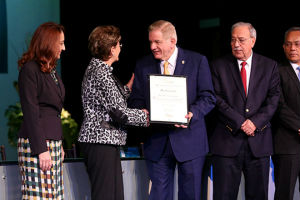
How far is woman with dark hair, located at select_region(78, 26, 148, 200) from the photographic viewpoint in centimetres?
348

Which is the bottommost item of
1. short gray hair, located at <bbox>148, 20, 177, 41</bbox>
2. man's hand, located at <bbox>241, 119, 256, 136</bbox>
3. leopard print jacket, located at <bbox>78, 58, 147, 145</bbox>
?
man's hand, located at <bbox>241, 119, 256, 136</bbox>

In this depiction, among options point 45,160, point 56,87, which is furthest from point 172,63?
point 45,160

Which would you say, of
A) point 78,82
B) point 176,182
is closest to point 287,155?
point 176,182

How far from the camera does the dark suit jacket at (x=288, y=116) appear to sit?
4.04 meters

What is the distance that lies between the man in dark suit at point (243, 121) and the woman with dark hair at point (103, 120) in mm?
749

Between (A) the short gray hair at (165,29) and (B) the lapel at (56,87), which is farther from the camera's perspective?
(A) the short gray hair at (165,29)

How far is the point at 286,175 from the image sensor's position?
4.05 meters

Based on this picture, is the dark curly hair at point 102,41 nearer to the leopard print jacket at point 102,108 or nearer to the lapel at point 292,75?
the leopard print jacket at point 102,108

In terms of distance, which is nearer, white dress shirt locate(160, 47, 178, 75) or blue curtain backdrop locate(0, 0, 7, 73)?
white dress shirt locate(160, 47, 178, 75)

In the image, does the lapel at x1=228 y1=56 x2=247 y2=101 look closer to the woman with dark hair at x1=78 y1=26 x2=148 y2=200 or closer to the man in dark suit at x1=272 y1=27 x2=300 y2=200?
the man in dark suit at x1=272 y1=27 x2=300 y2=200

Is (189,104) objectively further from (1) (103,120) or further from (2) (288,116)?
(2) (288,116)

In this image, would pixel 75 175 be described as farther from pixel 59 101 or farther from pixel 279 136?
pixel 279 136

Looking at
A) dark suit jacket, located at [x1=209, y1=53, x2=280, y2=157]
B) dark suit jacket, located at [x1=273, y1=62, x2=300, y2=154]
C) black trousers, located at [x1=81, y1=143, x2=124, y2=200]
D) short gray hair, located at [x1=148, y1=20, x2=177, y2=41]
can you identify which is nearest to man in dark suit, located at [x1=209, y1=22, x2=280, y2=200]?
dark suit jacket, located at [x1=209, y1=53, x2=280, y2=157]

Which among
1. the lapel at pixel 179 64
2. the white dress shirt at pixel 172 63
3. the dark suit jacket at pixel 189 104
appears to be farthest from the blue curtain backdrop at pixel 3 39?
the lapel at pixel 179 64
